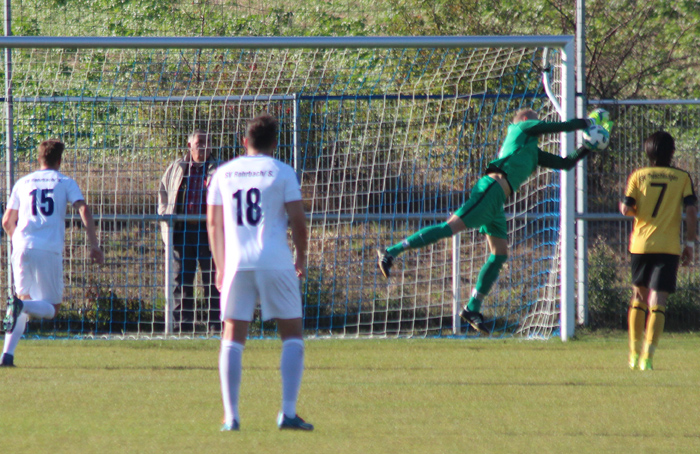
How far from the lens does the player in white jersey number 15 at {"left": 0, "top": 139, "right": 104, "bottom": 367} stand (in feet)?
24.9

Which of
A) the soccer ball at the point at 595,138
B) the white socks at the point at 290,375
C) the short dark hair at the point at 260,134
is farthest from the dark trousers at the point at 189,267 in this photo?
the white socks at the point at 290,375

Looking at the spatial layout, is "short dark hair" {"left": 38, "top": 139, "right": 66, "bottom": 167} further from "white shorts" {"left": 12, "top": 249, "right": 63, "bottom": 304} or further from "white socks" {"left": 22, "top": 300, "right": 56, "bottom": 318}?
"white socks" {"left": 22, "top": 300, "right": 56, "bottom": 318}

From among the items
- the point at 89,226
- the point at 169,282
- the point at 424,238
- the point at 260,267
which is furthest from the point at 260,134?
the point at 169,282

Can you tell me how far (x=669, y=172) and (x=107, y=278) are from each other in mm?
6188

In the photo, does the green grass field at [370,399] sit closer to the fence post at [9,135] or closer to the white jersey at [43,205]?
the white jersey at [43,205]

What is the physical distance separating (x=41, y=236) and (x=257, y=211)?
3280mm

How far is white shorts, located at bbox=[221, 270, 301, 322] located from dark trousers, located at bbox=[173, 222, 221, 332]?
5244 millimetres

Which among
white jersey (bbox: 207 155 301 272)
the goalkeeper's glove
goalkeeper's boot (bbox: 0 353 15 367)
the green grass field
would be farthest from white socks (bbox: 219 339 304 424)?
the goalkeeper's glove

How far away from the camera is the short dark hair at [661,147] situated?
7402 mm

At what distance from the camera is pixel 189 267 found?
10297 mm

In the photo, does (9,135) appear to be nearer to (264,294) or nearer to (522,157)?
(522,157)

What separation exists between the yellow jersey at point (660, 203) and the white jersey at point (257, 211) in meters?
3.43

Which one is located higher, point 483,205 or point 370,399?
point 483,205

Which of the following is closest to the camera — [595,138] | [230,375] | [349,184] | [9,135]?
[230,375]
